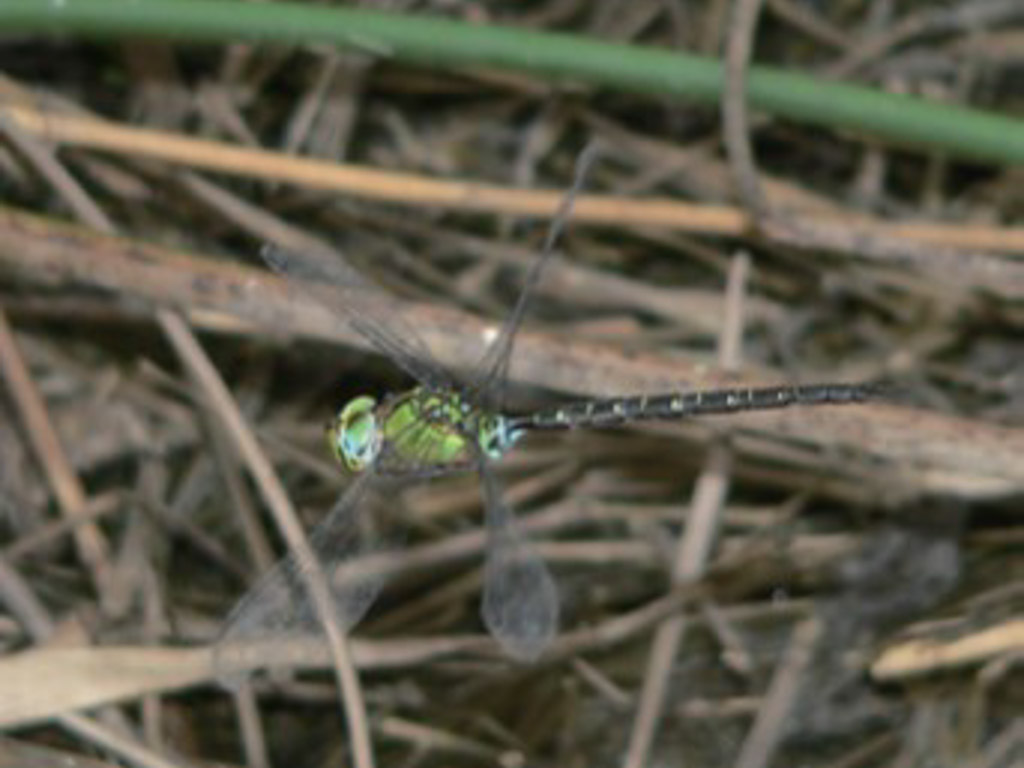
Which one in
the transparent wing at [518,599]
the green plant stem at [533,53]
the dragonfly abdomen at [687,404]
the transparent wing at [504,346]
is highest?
the green plant stem at [533,53]

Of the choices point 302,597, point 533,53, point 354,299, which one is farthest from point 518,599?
point 533,53

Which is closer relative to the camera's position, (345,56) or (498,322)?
(498,322)

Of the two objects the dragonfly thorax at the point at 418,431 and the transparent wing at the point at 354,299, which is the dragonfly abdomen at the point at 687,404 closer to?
the dragonfly thorax at the point at 418,431

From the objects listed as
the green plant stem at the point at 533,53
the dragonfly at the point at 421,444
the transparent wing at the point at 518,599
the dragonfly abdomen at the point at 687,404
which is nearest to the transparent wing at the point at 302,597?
the dragonfly at the point at 421,444

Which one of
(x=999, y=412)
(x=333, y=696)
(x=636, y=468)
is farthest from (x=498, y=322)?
(x=999, y=412)

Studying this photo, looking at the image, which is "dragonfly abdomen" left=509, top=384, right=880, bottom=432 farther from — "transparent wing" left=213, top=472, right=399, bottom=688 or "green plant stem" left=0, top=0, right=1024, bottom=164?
"green plant stem" left=0, top=0, right=1024, bottom=164

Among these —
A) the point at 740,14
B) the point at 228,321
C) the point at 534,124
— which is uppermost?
the point at 534,124

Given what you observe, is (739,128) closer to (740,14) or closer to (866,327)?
(740,14)

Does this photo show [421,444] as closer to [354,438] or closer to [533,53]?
[354,438]
